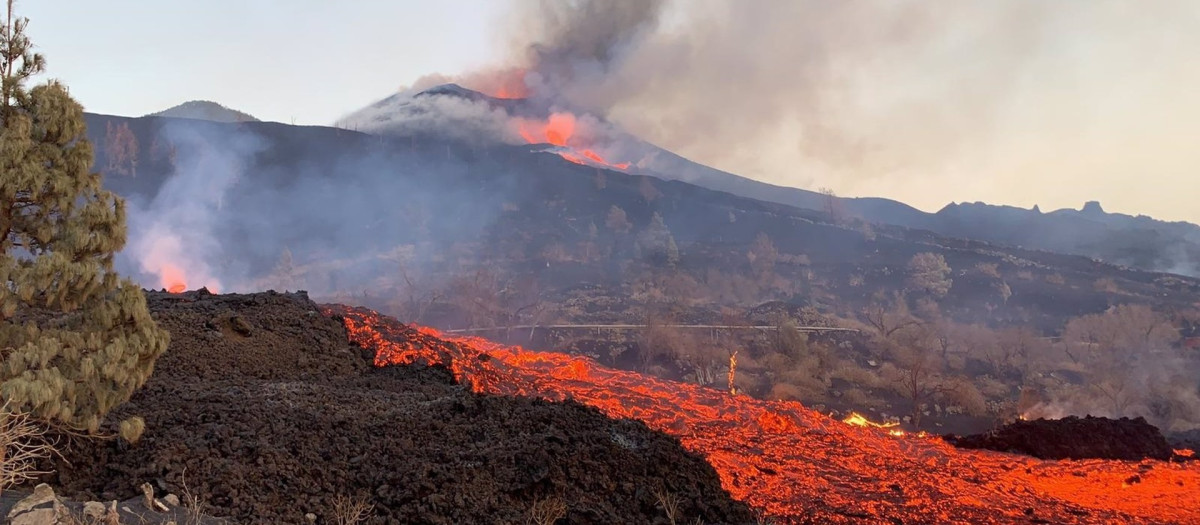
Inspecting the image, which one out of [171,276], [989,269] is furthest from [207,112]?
[989,269]

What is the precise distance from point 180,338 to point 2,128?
773 cm

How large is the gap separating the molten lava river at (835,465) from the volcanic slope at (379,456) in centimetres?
213

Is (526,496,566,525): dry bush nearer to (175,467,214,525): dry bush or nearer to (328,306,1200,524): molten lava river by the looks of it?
(175,467,214,525): dry bush

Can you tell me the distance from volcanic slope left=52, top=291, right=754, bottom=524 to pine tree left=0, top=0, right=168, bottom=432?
965 mm

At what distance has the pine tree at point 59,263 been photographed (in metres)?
6.27

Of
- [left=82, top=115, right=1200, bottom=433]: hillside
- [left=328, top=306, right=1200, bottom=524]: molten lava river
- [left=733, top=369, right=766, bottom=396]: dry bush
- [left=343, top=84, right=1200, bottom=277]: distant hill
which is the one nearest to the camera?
[left=328, top=306, right=1200, bottom=524]: molten lava river

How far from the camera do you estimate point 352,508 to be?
6.79 metres

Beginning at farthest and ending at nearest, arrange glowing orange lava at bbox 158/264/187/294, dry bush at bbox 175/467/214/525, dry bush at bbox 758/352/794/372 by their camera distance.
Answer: glowing orange lava at bbox 158/264/187/294, dry bush at bbox 758/352/794/372, dry bush at bbox 175/467/214/525

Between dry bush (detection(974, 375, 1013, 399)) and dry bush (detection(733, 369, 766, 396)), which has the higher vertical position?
dry bush (detection(974, 375, 1013, 399))

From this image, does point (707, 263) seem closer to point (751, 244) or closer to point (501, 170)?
point (751, 244)

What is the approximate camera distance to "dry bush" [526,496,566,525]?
723cm

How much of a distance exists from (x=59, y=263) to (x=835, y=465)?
38.9ft

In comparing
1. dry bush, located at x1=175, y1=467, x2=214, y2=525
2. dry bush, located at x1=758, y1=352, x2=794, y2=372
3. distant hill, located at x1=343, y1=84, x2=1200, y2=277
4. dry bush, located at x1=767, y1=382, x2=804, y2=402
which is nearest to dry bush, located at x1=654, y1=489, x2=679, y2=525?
dry bush, located at x1=175, y1=467, x2=214, y2=525

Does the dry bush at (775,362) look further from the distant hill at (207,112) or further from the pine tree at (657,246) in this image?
the distant hill at (207,112)
